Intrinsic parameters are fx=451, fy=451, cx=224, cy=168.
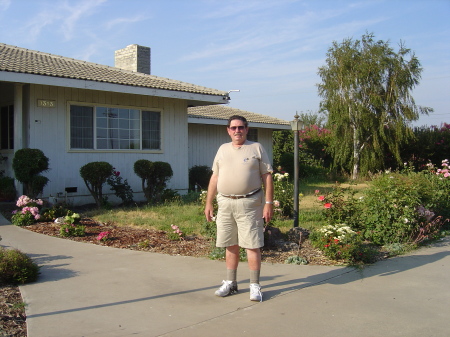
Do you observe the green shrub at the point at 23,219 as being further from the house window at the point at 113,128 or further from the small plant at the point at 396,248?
the small plant at the point at 396,248

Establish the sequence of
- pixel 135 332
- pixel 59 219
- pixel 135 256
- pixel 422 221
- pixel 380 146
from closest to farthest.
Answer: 1. pixel 135 332
2. pixel 135 256
3. pixel 422 221
4. pixel 59 219
5. pixel 380 146

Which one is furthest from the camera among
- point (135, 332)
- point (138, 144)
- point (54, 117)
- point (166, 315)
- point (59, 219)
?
point (138, 144)

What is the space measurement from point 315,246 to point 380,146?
51.9 feet

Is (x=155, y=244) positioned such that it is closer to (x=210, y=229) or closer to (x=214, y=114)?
(x=210, y=229)

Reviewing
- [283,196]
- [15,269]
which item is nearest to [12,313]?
[15,269]

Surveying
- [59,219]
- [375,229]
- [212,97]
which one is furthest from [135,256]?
[212,97]

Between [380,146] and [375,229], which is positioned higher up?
[380,146]

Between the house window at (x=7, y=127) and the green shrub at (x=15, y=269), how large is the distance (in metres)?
7.65

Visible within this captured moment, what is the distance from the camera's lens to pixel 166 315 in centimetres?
426

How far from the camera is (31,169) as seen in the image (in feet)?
31.7

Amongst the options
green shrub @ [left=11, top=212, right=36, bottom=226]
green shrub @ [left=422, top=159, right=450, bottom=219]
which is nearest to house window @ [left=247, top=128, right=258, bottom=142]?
green shrub @ [left=422, top=159, right=450, bottom=219]

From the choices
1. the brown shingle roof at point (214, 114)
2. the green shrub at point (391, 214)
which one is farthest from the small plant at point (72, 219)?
the brown shingle roof at point (214, 114)

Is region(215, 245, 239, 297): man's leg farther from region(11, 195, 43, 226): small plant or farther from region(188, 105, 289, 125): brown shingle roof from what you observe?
region(188, 105, 289, 125): brown shingle roof

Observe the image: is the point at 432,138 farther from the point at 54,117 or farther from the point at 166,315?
the point at 166,315
